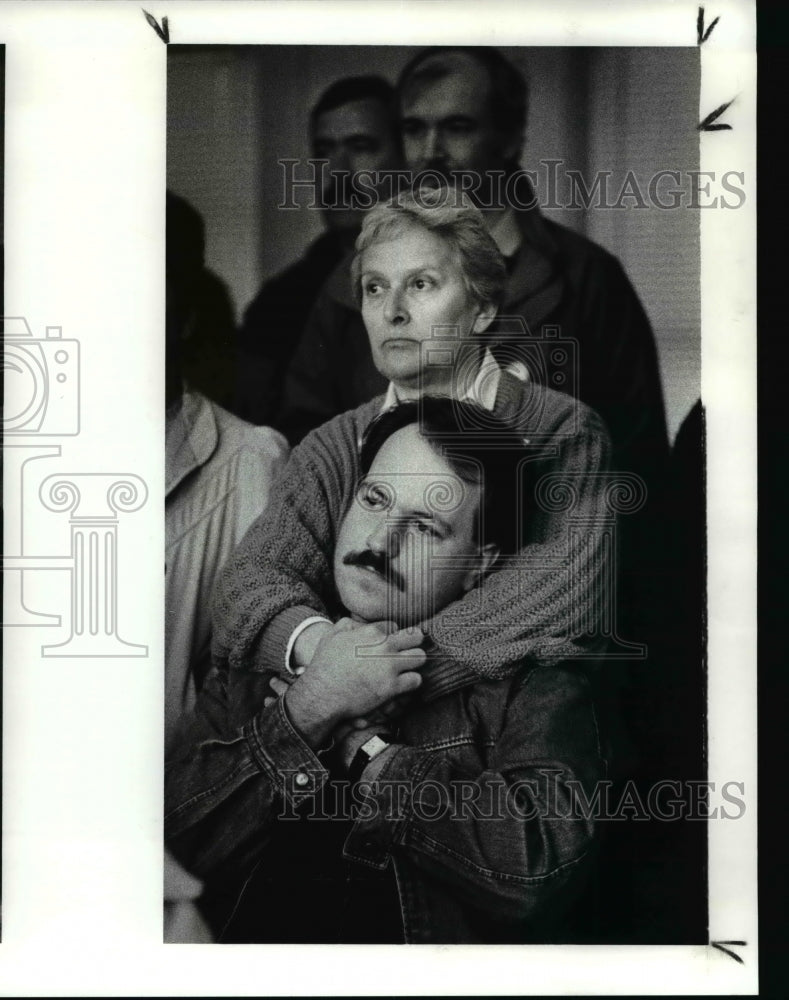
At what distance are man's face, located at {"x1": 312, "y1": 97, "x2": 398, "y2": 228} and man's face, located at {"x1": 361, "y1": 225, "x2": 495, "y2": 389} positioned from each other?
0.15 meters

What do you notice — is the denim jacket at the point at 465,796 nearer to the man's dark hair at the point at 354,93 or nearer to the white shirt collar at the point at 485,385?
the white shirt collar at the point at 485,385

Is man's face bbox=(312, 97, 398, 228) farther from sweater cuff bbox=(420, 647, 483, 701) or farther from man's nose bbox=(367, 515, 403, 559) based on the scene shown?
sweater cuff bbox=(420, 647, 483, 701)

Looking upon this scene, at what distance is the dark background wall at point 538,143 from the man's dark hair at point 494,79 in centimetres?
2

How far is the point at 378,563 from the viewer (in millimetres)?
1935

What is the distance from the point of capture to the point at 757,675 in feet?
6.51

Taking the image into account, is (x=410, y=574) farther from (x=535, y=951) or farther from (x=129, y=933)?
(x=129, y=933)

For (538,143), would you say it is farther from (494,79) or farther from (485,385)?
(485,385)

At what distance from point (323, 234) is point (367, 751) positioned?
111 cm

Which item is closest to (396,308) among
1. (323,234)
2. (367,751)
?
(323,234)

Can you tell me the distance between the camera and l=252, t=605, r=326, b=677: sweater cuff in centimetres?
193

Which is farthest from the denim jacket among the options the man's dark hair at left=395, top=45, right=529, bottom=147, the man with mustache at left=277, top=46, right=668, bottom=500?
the man's dark hair at left=395, top=45, right=529, bottom=147

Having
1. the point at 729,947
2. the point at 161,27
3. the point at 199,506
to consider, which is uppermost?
the point at 161,27

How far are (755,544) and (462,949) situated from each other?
42.2 inches

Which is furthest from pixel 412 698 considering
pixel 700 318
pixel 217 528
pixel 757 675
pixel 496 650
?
pixel 700 318
